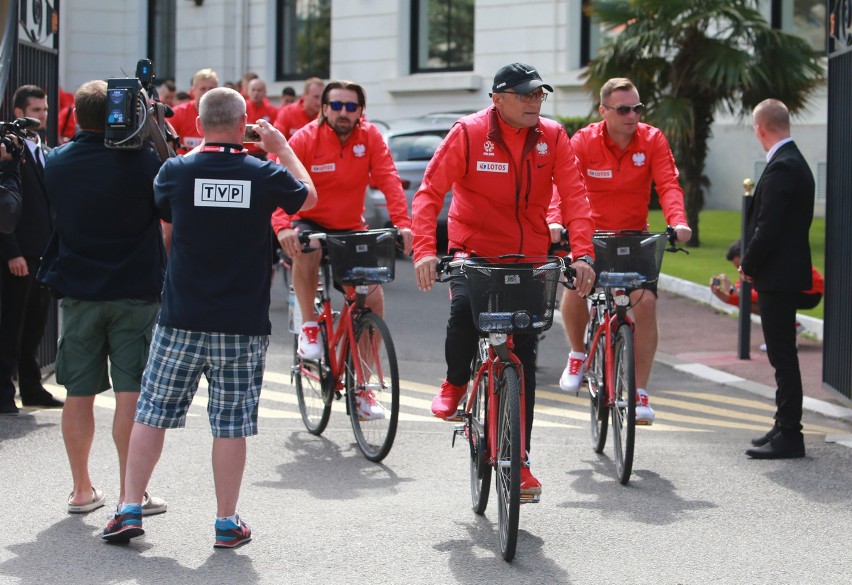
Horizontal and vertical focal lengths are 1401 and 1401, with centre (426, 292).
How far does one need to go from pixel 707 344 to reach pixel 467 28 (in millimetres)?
15304

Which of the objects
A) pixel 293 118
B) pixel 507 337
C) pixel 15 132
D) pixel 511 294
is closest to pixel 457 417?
pixel 507 337

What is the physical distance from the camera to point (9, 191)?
7.40 meters

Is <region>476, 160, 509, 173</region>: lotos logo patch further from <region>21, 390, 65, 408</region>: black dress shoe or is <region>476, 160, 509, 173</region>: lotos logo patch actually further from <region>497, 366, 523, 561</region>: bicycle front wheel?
<region>21, 390, 65, 408</region>: black dress shoe

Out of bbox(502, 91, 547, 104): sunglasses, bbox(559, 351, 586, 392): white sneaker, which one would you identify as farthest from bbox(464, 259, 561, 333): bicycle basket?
bbox(559, 351, 586, 392): white sneaker

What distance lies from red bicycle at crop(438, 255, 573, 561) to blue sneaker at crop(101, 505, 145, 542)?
146cm

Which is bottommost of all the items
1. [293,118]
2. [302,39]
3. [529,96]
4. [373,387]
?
[373,387]

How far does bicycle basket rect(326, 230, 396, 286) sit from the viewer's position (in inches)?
299

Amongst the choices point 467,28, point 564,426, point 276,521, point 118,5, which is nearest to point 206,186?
point 276,521

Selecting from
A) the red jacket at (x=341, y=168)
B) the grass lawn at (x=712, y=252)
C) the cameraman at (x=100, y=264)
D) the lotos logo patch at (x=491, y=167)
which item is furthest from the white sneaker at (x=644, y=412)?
the grass lawn at (x=712, y=252)

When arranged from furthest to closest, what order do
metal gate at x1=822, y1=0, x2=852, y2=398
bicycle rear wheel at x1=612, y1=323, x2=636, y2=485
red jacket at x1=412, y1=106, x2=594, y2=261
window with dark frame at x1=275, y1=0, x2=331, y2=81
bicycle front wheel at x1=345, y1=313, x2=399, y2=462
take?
window with dark frame at x1=275, y1=0, x2=331, y2=81 < metal gate at x1=822, y1=0, x2=852, y2=398 < bicycle front wheel at x1=345, y1=313, x2=399, y2=462 < bicycle rear wheel at x1=612, y1=323, x2=636, y2=485 < red jacket at x1=412, y1=106, x2=594, y2=261

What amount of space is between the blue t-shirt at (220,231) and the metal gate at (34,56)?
3.67 metres

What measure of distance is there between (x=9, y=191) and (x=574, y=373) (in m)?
3.26

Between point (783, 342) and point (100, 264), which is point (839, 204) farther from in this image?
point (100, 264)

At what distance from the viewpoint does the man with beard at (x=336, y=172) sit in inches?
320
